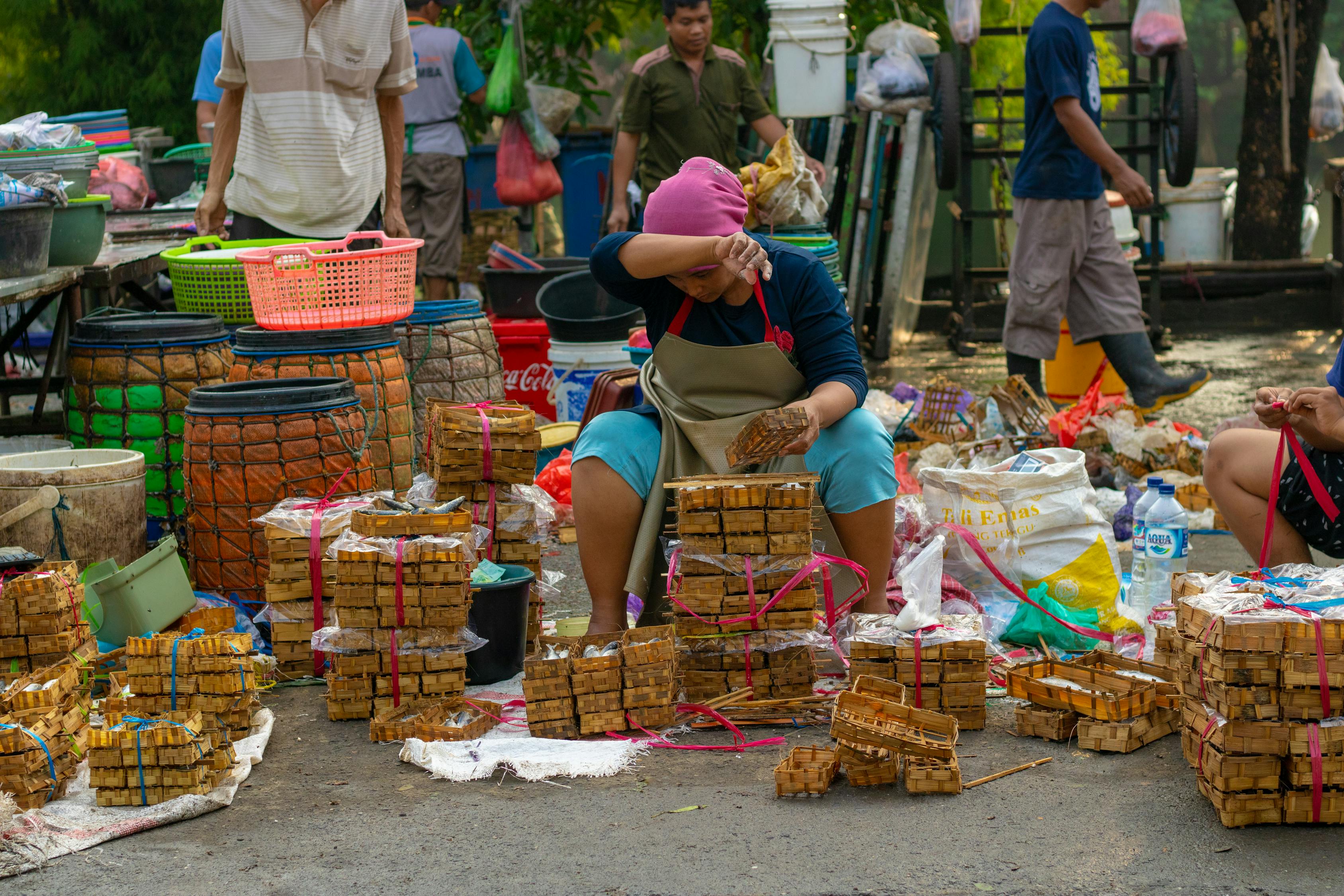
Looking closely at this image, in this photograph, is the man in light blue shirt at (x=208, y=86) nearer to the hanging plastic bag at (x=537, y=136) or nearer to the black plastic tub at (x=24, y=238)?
the hanging plastic bag at (x=537, y=136)

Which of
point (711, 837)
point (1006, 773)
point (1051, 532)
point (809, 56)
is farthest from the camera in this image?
point (809, 56)

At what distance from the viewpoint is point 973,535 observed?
4.48 m

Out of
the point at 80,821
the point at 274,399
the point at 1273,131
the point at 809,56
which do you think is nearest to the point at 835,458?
the point at 274,399

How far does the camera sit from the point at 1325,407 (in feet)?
12.0

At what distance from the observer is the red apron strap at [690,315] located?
4004 mm

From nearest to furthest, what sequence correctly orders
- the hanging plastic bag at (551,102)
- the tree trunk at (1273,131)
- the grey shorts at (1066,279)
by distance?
the grey shorts at (1066,279)
the hanging plastic bag at (551,102)
the tree trunk at (1273,131)

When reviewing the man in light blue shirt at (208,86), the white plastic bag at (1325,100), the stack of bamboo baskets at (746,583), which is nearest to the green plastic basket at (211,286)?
the stack of bamboo baskets at (746,583)

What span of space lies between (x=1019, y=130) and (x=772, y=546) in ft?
39.3

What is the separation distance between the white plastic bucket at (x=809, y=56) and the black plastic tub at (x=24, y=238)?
5544 millimetres

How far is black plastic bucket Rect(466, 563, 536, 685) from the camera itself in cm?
398

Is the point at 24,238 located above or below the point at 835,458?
above

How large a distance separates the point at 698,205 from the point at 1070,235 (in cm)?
359

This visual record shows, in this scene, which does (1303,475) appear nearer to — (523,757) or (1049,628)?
(1049,628)

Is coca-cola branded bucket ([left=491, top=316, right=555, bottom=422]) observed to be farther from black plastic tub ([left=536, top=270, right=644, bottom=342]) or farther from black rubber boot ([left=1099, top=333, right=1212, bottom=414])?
black rubber boot ([left=1099, top=333, right=1212, bottom=414])
